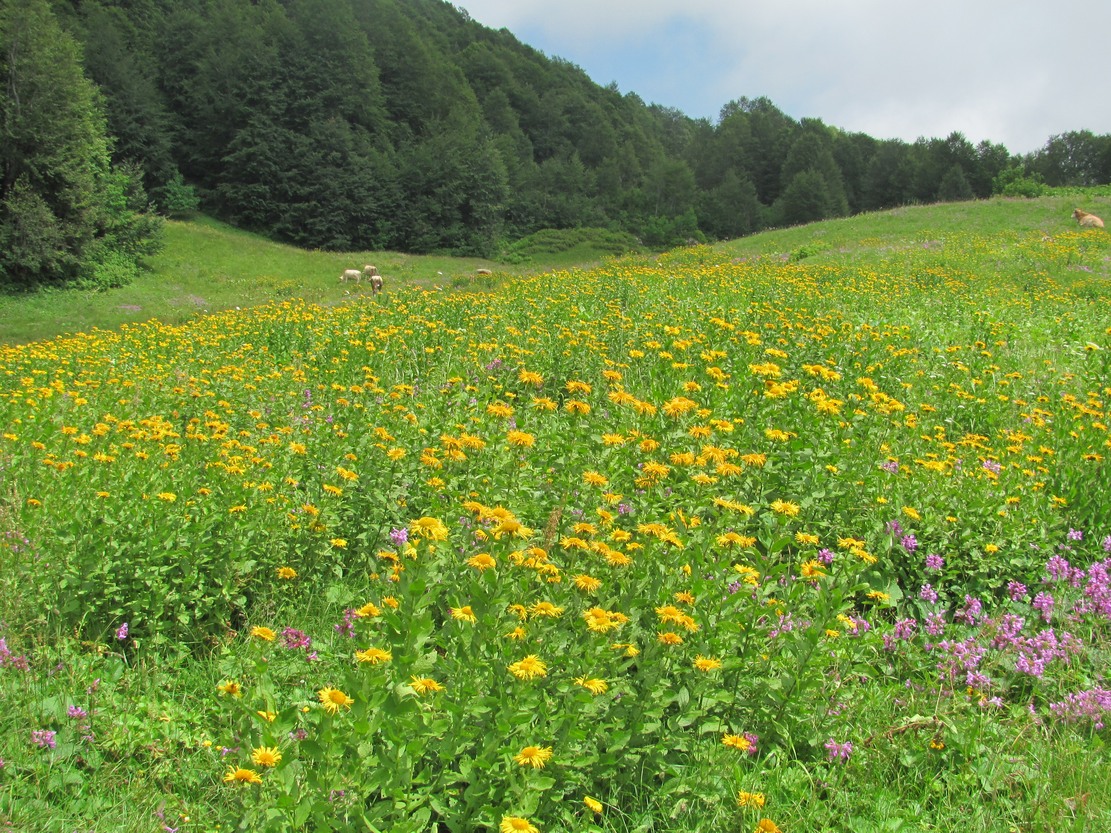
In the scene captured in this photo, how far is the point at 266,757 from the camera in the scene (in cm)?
172

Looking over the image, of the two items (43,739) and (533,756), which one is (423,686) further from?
(43,739)

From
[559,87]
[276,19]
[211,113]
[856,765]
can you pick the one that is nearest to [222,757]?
[856,765]

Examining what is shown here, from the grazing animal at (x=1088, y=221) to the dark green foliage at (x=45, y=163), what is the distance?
31220 millimetres

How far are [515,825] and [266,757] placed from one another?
67 centimetres

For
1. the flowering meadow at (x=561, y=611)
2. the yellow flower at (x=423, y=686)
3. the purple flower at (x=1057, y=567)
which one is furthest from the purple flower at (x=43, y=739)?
the purple flower at (x=1057, y=567)

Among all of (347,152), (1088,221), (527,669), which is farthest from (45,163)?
(1088,221)

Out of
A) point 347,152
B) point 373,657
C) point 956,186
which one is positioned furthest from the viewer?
point 956,186

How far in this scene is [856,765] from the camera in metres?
2.30

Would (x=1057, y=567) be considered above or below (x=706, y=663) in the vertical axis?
below

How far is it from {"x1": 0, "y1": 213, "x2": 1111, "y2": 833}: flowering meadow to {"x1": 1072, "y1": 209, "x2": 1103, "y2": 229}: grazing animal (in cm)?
1934

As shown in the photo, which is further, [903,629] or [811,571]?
[903,629]

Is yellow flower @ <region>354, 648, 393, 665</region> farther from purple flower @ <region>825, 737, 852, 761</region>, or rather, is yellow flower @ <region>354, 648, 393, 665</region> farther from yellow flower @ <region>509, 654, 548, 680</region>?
purple flower @ <region>825, 737, 852, 761</region>

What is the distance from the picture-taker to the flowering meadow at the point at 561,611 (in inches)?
79.0

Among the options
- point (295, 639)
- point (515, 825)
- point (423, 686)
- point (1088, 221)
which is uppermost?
point (1088, 221)
